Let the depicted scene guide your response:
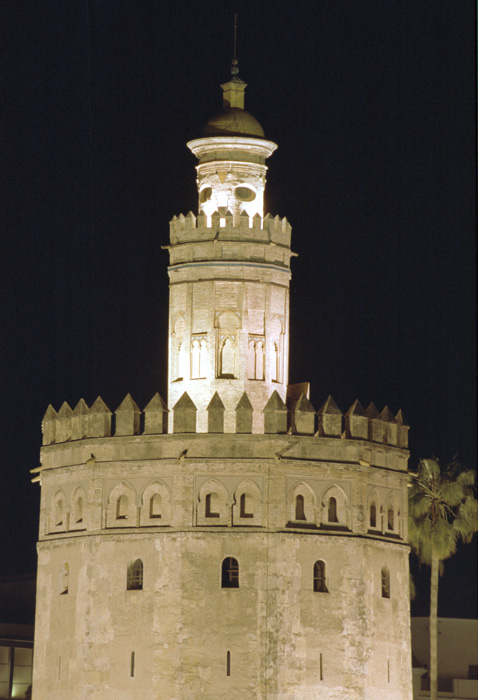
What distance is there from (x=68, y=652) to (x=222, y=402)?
28.2 ft

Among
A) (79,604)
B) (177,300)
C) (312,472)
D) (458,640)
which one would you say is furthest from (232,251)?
(458,640)

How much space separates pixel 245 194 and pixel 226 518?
35.0 feet

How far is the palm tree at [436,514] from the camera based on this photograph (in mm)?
60844

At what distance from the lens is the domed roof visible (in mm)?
58156

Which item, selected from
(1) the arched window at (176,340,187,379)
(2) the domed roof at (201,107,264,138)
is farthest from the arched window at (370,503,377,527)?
(2) the domed roof at (201,107,264,138)

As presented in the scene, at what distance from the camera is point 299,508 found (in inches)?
2144

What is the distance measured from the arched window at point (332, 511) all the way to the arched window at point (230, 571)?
3.19 meters

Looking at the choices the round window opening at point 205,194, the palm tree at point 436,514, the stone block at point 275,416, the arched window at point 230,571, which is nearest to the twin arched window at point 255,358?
the stone block at point 275,416

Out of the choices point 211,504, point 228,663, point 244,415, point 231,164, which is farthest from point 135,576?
point 231,164

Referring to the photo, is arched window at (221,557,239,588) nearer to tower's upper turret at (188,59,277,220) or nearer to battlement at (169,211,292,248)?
battlement at (169,211,292,248)

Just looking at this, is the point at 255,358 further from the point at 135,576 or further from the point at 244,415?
the point at 135,576

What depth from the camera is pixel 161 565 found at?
176 feet

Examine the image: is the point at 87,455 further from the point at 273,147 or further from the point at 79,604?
the point at 273,147

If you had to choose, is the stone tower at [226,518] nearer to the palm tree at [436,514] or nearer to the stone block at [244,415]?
the stone block at [244,415]
